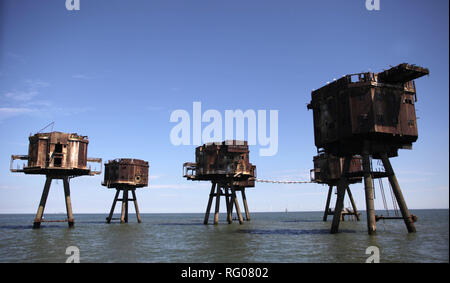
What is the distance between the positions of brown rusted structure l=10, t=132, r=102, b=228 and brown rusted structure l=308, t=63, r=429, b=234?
26939 mm

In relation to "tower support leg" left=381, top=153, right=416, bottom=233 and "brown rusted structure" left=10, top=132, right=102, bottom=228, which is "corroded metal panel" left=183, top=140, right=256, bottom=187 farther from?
"tower support leg" left=381, top=153, right=416, bottom=233

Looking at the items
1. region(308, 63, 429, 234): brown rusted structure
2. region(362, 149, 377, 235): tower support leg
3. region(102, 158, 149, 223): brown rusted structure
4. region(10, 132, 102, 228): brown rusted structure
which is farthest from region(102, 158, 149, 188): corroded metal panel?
region(362, 149, 377, 235): tower support leg

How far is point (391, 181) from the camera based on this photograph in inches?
1009

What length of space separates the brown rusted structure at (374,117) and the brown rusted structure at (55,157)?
2694cm

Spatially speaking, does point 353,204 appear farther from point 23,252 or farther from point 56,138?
point 23,252

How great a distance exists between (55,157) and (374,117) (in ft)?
106

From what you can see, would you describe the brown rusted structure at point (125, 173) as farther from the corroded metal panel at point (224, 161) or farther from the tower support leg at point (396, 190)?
the tower support leg at point (396, 190)

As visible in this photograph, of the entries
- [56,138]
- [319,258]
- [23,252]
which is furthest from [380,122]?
[56,138]

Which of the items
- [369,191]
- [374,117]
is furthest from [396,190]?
[374,117]

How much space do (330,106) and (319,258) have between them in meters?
14.6

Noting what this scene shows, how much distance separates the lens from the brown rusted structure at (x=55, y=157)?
120 feet

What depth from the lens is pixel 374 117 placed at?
2420 cm
